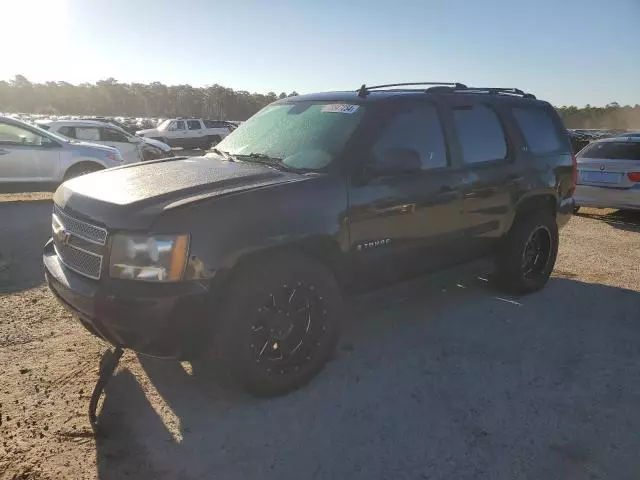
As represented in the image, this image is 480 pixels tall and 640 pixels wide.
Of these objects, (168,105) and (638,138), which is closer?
(638,138)

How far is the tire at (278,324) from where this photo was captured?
304 cm

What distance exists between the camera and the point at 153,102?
250 feet

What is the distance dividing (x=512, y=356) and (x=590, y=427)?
0.94 metres

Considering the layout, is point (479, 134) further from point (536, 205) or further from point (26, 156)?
point (26, 156)

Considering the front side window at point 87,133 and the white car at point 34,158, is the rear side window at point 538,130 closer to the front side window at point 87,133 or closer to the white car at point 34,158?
the white car at point 34,158

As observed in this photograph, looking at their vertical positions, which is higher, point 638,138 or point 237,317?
point 638,138

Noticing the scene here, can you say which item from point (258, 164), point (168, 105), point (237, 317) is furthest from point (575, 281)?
point (168, 105)

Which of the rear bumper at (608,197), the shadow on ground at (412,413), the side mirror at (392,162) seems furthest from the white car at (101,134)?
the side mirror at (392,162)

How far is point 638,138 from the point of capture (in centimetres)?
974

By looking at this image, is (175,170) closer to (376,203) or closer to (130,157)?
(376,203)

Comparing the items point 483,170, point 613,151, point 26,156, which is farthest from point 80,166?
point 613,151

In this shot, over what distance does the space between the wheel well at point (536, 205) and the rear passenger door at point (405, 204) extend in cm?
104

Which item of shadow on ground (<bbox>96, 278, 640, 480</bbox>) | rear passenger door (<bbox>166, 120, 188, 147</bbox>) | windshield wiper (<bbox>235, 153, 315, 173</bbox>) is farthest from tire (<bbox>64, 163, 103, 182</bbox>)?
rear passenger door (<bbox>166, 120, 188, 147</bbox>)

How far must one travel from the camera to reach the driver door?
32.2 ft
